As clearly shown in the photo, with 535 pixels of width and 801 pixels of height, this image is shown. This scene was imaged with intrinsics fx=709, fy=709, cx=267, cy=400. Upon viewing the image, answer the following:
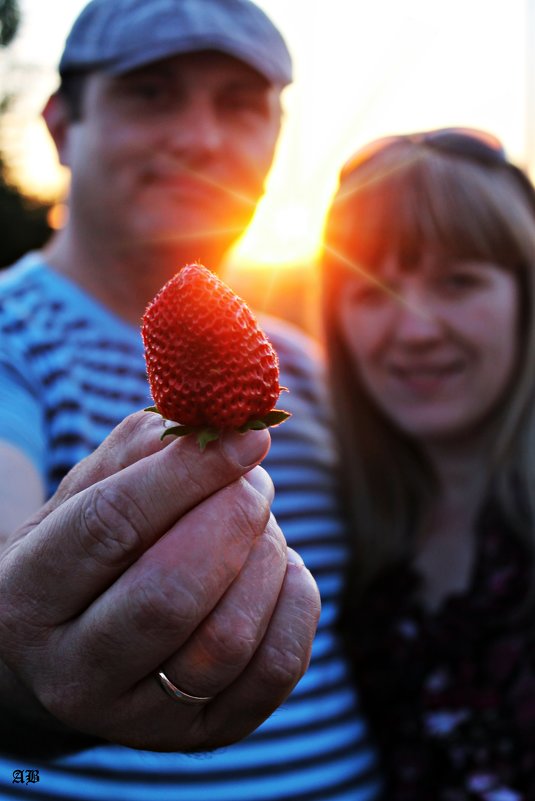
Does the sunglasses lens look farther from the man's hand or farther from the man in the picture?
the man's hand

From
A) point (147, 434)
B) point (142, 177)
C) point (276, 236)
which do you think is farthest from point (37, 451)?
point (276, 236)

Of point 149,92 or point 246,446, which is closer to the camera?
point 246,446

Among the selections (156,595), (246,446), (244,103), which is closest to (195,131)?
(244,103)

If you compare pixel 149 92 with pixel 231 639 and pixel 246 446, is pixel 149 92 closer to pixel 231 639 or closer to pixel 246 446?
pixel 246 446

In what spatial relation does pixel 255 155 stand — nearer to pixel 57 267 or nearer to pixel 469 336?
→ pixel 57 267

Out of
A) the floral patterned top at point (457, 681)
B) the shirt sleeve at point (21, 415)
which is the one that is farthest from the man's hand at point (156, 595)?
the floral patterned top at point (457, 681)
